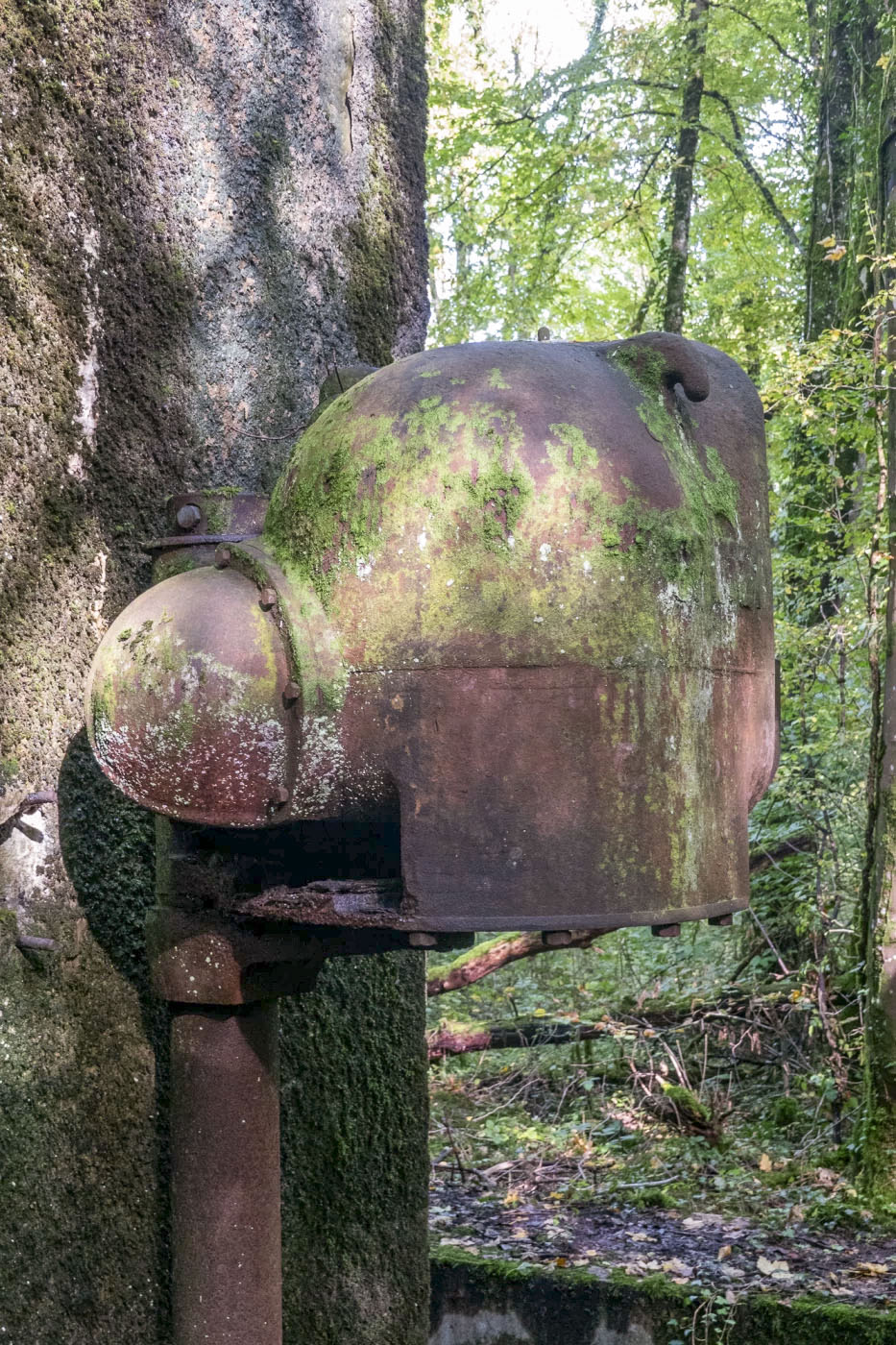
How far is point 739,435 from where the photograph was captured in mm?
2061

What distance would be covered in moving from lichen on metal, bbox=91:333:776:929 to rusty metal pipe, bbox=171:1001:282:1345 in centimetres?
52

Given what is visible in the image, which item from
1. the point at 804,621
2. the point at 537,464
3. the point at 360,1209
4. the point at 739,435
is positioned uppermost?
the point at 804,621

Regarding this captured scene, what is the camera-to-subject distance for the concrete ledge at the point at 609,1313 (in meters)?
4.43

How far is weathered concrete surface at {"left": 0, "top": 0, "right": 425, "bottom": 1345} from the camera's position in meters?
2.18

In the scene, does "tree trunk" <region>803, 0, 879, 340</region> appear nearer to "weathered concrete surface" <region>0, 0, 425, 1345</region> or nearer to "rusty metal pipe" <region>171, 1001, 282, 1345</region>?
"weathered concrete surface" <region>0, 0, 425, 1345</region>

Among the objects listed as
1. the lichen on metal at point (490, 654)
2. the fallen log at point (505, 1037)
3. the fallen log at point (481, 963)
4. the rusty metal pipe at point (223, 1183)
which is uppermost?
the lichen on metal at point (490, 654)

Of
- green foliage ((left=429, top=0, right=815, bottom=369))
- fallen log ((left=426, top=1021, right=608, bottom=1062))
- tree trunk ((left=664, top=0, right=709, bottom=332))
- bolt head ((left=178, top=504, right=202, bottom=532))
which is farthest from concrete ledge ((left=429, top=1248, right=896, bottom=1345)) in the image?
green foliage ((left=429, top=0, right=815, bottom=369))

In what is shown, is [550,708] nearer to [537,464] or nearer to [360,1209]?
[537,464]

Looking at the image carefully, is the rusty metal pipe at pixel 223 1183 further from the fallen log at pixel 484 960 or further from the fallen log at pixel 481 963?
the fallen log at pixel 481 963

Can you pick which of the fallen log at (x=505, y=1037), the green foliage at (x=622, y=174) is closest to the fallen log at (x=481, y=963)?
the fallen log at (x=505, y=1037)

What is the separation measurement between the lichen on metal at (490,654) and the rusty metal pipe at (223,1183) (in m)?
0.52

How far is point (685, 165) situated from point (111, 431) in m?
9.75

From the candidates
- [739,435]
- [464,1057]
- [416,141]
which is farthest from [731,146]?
[739,435]

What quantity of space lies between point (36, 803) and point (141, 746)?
0.52m
